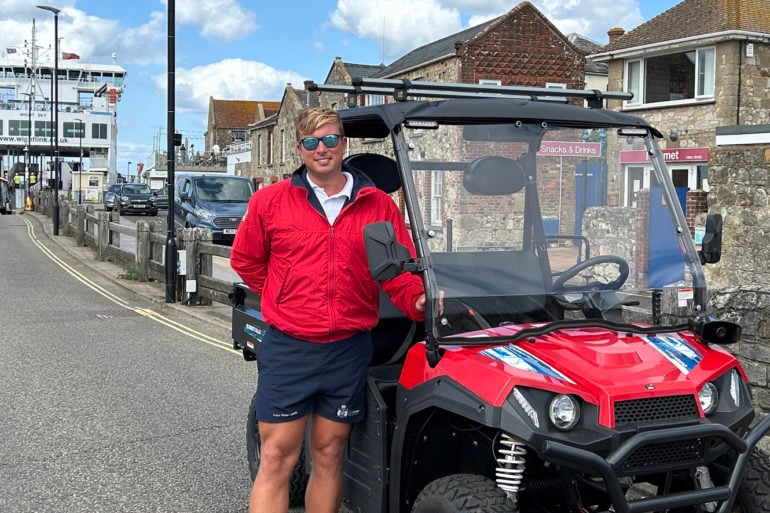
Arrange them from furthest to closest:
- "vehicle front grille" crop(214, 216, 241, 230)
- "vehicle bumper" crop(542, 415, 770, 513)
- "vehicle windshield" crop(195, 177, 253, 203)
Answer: "vehicle windshield" crop(195, 177, 253, 203) < "vehicle front grille" crop(214, 216, 241, 230) < "vehicle bumper" crop(542, 415, 770, 513)

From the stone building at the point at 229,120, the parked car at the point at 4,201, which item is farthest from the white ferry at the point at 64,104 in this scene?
the parked car at the point at 4,201

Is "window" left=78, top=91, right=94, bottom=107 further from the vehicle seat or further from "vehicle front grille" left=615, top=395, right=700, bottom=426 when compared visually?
"vehicle front grille" left=615, top=395, right=700, bottom=426

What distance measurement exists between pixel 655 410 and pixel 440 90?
1.94 meters

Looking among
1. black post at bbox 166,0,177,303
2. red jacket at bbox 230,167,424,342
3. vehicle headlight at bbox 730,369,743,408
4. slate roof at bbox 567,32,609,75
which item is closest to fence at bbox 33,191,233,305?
black post at bbox 166,0,177,303

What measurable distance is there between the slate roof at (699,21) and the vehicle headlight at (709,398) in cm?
2547

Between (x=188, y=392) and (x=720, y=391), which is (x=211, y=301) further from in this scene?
(x=720, y=391)

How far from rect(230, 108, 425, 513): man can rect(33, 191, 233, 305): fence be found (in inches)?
326

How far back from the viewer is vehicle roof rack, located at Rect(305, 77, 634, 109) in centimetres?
437

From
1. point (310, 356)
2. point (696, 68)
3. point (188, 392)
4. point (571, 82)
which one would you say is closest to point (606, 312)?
point (310, 356)

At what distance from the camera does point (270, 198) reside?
3.93 meters

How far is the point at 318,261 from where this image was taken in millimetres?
3809

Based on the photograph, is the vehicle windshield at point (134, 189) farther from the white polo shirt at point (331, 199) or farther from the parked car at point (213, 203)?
the white polo shirt at point (331, 199)

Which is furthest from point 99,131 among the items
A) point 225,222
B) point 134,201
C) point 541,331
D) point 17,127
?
point 541,331

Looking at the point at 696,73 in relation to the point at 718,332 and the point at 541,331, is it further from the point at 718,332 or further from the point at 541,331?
the point at 541,331
